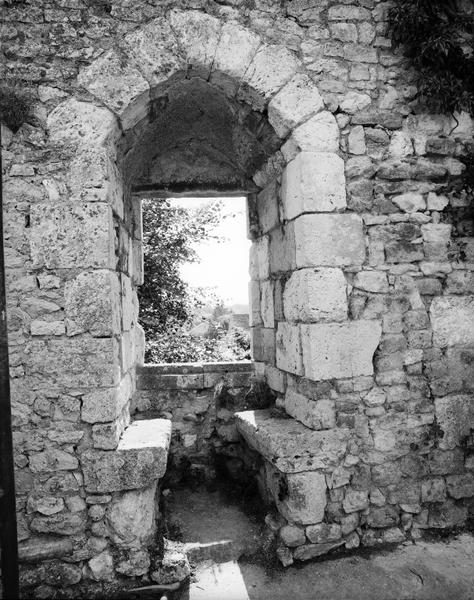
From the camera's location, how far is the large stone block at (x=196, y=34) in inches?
114

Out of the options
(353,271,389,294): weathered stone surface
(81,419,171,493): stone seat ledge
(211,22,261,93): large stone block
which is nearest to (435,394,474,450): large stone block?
(353,271,389,294): weathered stone surface

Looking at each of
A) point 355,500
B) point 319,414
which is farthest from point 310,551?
point 319,414

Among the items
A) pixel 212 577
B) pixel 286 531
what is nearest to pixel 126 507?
pixel 212 577

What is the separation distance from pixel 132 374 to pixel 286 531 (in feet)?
5.85

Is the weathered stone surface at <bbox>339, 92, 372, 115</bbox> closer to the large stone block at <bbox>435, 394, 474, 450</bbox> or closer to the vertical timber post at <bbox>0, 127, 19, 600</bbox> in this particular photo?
the large stone block at <bbox>435, 394, 474, 450</bbox>

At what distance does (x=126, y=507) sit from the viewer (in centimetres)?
275

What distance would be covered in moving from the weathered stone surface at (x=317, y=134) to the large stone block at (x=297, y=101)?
0.16ft

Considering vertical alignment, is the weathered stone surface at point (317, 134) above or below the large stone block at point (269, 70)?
below

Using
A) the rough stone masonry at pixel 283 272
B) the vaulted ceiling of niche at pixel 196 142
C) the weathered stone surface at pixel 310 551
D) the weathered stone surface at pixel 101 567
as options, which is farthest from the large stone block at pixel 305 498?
the vaulted ceiling of niche at pixel 196 142

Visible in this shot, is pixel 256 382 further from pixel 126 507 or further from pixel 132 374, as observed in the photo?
pixel 126 507

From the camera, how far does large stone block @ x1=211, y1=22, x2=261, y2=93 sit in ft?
9.66

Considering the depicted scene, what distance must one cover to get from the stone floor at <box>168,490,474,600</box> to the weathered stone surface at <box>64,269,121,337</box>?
5.61 feet

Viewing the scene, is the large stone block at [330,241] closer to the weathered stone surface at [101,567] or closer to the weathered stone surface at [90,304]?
the weathered stone surface at [90,304]

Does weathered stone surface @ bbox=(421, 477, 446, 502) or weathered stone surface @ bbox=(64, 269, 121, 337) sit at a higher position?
weathered stone surface @ bbox=(64, 269, 121, 337)
